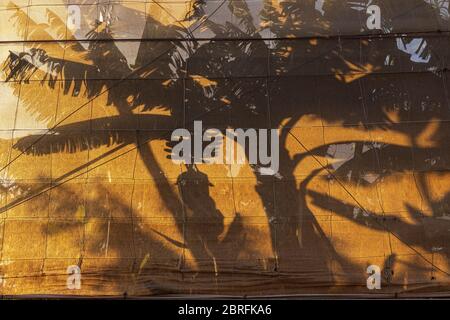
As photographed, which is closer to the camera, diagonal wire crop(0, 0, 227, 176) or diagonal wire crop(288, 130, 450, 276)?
diagonal wire crop(288, 130, 450, 276)

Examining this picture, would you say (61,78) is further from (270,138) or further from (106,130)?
(270,138)

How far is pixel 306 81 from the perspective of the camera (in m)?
5.52

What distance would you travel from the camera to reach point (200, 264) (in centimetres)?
528

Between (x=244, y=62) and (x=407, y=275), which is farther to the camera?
(x=244, y=62)

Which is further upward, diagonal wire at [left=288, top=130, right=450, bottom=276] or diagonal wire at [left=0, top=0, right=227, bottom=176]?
diagonal wire at [left=0, top=0, right=227, bottom=176]

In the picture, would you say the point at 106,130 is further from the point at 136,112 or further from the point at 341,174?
the point at 341,174

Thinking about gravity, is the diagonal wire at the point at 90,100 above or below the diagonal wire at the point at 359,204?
above

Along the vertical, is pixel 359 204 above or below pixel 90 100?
below

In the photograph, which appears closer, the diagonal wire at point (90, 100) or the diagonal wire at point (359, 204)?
the diagonal wire at point (359, 204)

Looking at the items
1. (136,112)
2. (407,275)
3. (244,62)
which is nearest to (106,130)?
(136,112)

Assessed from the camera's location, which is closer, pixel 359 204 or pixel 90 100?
pixel 359 204

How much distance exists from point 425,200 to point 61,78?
4.04m

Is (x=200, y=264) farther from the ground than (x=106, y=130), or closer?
closer
